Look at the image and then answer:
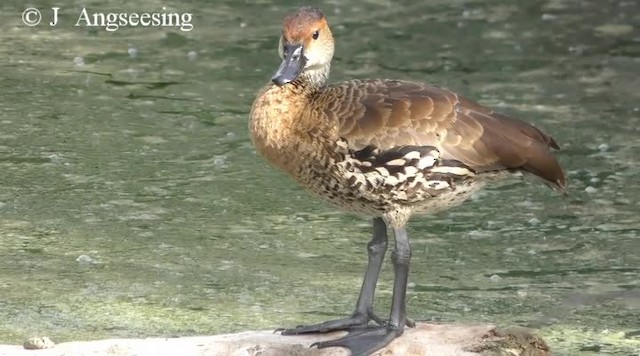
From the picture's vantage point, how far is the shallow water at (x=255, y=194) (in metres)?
5.93

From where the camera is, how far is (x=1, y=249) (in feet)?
21.3

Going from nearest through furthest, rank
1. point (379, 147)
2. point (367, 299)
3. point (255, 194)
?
point (379, 147), point (367, 299), point (255, 194)

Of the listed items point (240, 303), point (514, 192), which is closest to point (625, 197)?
point (514, 192)

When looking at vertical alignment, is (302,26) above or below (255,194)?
above

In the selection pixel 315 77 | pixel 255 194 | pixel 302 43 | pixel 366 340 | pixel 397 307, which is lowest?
pixel 255 194

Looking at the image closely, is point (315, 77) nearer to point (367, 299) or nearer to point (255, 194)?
point (367, 299)

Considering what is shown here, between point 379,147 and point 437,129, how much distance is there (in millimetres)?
219

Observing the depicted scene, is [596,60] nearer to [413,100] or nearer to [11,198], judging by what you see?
[11,198]

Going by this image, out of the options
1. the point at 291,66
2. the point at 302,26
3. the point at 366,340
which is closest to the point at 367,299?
the point at 366,340

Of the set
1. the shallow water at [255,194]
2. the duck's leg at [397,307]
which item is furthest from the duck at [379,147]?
the shallow water at [255,194]

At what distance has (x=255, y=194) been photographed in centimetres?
737

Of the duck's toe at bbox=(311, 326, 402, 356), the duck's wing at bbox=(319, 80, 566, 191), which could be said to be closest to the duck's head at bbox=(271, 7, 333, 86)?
the duck's wing at bbox=(319, 80, 566, 191)

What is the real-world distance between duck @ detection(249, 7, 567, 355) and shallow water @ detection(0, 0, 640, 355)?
0.98 meters

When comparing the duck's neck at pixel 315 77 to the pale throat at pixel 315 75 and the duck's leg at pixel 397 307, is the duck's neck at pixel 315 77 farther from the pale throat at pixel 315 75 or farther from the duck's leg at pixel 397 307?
the duck's leg at pixel 397 307
